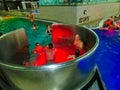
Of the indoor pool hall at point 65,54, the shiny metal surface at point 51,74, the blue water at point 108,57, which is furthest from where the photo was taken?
the blue water at point 108,57

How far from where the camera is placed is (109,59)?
4.90 metres

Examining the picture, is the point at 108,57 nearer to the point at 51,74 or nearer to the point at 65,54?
the point at 65,54

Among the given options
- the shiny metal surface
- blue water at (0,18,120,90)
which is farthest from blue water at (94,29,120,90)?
the shiny metal surface

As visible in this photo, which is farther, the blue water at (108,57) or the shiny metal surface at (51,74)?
the blue water at (108,57)

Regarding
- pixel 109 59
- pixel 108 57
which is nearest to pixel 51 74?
pixel 109 59

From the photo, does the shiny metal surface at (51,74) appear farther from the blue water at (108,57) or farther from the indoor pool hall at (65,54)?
the blue water at (108,57)

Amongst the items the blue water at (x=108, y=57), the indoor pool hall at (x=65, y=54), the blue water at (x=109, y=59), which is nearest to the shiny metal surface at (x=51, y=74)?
the indoor pool hall at (x=65, y=54)

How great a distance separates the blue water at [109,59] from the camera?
3.60 m

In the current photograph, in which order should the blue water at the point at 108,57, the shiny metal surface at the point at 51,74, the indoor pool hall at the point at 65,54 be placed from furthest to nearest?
the blue water at the point at 108,57, the indoor pool hall at the point at 65,54, the shiny metal surface at the point at 51,74

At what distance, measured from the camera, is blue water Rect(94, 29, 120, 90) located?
3602 mm

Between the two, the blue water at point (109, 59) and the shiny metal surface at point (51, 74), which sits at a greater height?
the shiny metal surface at point (51, 74)

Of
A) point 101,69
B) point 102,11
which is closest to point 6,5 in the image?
point 102,11

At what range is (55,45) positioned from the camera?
6.39m

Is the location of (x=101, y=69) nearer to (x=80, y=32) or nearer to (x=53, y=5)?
(x=80, y=32)
